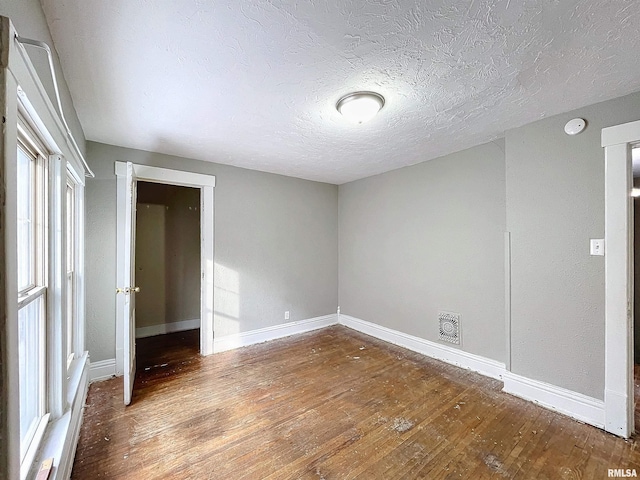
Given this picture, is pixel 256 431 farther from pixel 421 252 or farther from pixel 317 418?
pixel 421 252

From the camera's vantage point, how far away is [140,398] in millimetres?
2371

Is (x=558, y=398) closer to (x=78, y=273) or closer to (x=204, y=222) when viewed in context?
(x=204, y=222)

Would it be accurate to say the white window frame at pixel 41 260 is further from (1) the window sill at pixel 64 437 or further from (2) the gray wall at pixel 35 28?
(2) the gray wall at pixel 35 28

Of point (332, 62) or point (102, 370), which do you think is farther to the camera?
point (102, 370)

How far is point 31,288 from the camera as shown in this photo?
1419mm

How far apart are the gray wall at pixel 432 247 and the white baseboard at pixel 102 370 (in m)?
3.12

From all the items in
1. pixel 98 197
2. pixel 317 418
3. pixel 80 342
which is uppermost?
pixel 98 197

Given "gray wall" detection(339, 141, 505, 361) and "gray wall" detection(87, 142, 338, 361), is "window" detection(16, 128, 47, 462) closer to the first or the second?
"gray wall" detection(87, 142, 338, 361)

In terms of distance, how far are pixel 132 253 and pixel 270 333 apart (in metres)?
2.14

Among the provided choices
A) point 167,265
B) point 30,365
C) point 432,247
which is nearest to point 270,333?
point 167,265

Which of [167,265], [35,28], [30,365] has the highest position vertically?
[35,28]

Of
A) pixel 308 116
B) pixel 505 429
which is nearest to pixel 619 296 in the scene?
pixel 505 429

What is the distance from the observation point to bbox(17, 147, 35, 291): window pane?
4.29 feet

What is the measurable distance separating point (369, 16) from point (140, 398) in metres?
3.24
